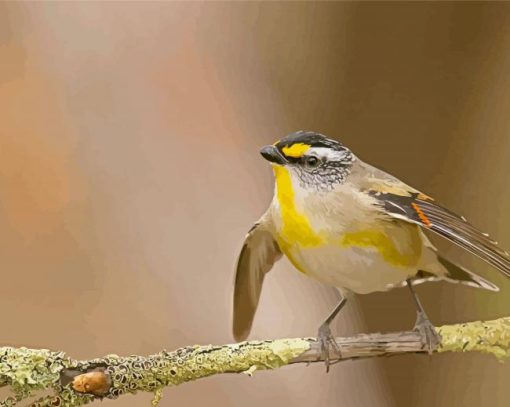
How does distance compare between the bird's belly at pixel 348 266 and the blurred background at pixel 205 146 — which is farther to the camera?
the blurred background at pixel 205 146

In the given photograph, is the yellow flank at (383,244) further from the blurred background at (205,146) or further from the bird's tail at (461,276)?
the blurred background at (205,146)

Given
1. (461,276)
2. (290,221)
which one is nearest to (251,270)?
(290,221)

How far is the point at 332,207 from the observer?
Result: 67 cm

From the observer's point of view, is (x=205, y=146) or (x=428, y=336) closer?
(x=428, y=336)

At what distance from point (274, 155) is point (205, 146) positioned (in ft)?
1.12

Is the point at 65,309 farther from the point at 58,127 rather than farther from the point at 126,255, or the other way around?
the point at 58,127

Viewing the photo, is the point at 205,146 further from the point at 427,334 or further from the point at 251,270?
the point at 427,334

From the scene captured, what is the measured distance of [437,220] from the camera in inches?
26.8

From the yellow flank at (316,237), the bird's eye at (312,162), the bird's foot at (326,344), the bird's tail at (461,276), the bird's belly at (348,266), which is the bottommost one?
the bird's foot at (326,344)

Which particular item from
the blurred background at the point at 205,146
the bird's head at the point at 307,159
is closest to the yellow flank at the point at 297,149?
the bird's head at the point at 307,159

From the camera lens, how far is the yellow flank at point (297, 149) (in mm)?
680

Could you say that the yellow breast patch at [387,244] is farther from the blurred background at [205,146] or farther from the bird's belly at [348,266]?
the blurred background at [205,146]

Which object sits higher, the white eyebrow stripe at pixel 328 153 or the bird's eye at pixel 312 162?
the white eyebrow stripe at pixel 328 153

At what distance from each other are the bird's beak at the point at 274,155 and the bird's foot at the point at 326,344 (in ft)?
0.60
